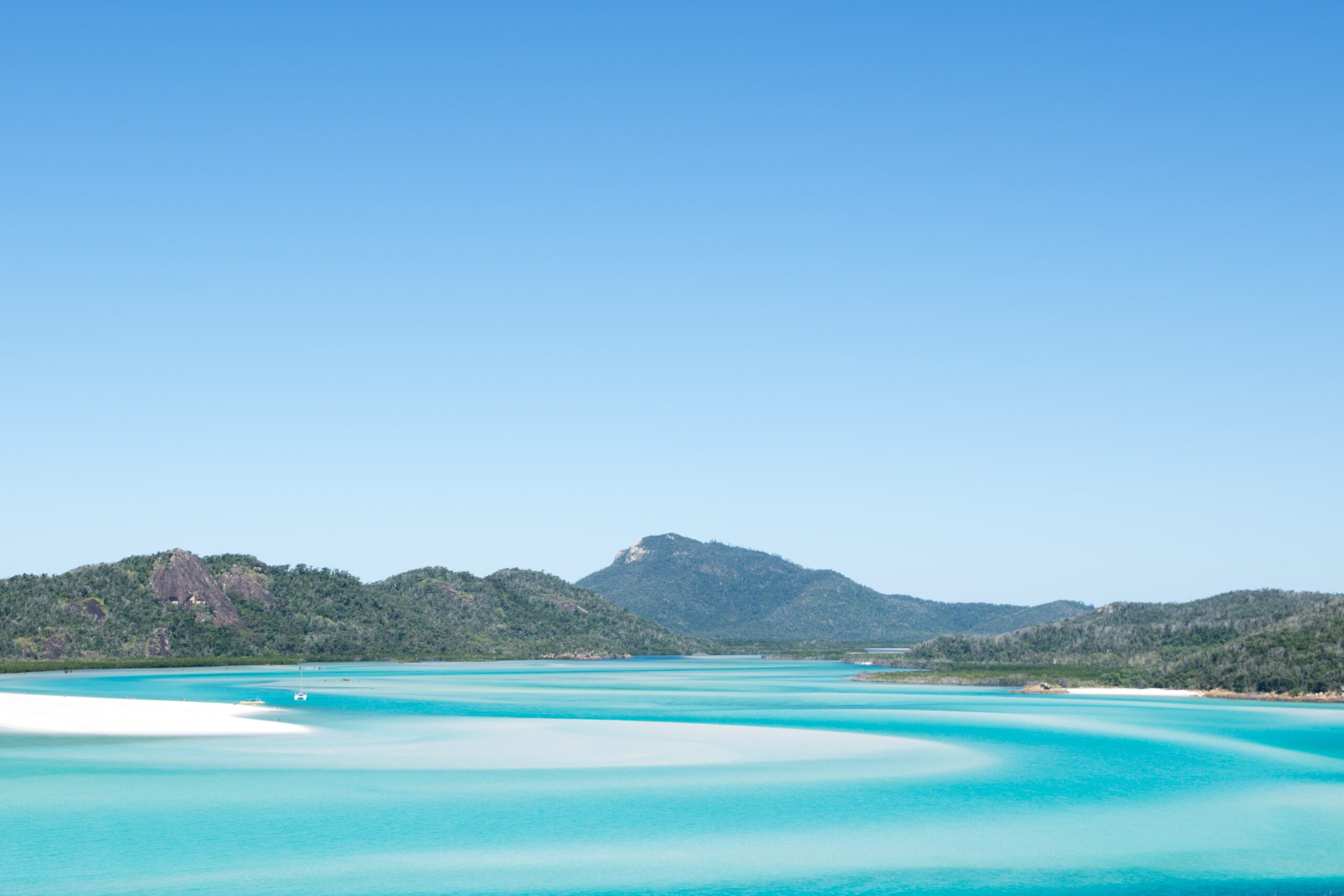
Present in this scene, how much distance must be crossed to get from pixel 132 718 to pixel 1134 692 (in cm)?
9527

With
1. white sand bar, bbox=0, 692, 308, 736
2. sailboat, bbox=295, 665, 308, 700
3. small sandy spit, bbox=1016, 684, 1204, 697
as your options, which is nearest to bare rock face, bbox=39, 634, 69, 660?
sailboat, bbox=295, 665, 308, 700

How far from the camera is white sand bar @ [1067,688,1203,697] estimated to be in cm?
11800

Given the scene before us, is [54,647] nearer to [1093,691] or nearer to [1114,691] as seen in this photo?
[1093,691]

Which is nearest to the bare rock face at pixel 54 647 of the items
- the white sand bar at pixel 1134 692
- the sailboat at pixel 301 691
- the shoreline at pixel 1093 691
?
the sailboat at pixel 301 691

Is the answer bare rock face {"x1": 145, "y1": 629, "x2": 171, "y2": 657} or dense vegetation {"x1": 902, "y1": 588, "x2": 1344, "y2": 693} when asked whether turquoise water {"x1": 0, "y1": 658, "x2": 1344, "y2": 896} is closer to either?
dense vegetation {"x1": 902, "y1": 588, "x2": 1344, "y2": 693}

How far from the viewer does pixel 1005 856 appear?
120 feet

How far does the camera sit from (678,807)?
44.9m

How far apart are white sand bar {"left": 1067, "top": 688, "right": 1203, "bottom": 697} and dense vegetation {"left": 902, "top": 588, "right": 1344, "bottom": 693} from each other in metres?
1.50

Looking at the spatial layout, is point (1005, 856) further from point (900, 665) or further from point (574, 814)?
point (900, 665)

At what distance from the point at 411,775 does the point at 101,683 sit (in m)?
87.8

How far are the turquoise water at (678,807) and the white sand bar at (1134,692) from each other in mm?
32389

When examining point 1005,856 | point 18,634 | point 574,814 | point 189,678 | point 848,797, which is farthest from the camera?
point 18,634

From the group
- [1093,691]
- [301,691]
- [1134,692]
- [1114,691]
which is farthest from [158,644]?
[1134,692]

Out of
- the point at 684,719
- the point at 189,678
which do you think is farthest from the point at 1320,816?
the point at 189,678
